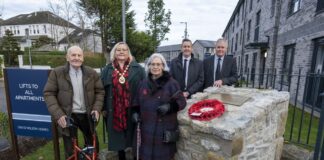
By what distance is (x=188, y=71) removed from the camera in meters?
3.62

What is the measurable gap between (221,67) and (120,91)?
2005 mm

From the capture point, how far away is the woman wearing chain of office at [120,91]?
3055 mm

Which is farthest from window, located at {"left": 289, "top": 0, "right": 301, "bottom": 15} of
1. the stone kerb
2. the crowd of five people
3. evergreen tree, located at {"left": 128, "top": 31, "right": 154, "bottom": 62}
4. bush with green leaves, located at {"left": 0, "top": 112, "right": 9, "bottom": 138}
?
evergreen tree, located at {"left": 128, "top": 31, "right": 154, "bottom": 62}

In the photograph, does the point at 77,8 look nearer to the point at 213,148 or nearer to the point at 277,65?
the point at 277,65

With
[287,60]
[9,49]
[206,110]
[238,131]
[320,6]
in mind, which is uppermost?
[320,6]

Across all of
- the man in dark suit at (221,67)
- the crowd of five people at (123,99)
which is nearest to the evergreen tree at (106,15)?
the man in dark suit at (221,67)

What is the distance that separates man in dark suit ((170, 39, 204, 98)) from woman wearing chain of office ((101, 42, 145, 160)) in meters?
0.73

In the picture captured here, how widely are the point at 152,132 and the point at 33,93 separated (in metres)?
2.08

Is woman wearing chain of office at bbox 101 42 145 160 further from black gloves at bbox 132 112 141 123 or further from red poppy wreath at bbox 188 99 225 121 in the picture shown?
red poppy wreath at bbox 188 99 225 121

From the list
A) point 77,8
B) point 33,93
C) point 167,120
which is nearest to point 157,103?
point 167,120

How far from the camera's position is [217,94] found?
378 centimetres

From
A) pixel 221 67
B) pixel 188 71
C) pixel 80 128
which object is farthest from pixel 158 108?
pixel 221 67

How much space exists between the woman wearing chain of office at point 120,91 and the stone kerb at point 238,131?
77 centimetres

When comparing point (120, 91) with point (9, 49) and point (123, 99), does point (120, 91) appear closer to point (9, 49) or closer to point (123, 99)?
point (123, 99)
